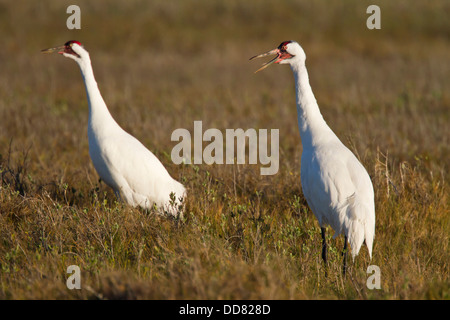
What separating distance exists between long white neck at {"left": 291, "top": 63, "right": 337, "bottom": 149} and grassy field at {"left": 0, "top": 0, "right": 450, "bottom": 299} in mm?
781

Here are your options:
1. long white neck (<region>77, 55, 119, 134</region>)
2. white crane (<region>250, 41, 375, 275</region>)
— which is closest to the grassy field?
white crane (<region>250, 41, 375, 275</region>)

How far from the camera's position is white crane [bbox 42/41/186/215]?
5.55 metres

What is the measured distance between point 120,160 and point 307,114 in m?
1.97

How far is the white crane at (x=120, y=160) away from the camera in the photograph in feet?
18.2

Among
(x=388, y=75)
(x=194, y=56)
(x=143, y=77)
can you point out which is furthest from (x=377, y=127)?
(x=194, y=56)

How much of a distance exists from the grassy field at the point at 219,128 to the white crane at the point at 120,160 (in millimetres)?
274

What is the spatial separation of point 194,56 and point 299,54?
14.2 meters

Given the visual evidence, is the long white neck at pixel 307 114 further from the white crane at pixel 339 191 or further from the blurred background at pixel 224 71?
the blurred background at pixel 224 71

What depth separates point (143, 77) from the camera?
15.7 meters

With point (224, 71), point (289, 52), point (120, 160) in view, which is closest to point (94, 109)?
point (120, 160)

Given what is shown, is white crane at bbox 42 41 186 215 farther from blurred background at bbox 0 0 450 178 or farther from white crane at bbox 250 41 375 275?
blurred background at bbox 0 0 450 178

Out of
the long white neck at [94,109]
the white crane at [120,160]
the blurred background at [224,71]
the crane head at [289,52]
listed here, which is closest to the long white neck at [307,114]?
the crane head at [289,52]

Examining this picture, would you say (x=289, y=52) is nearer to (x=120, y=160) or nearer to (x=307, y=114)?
(x=307, y=114)

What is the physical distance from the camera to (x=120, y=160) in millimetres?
5586
